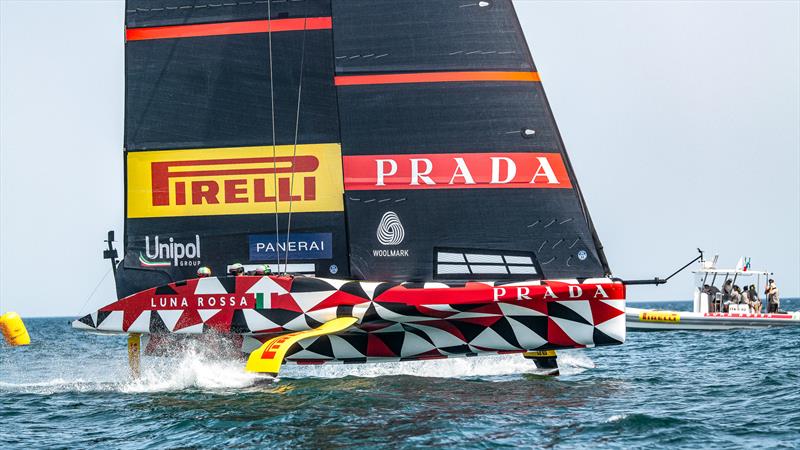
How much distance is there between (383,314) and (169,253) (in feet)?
9.76

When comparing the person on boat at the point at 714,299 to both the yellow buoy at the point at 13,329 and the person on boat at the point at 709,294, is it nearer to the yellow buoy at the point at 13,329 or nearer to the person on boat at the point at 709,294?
the person on boat at the point at 709,294

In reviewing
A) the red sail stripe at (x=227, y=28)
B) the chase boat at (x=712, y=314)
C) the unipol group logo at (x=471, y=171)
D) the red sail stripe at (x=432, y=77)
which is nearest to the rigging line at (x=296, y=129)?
the red sail stripe at (x=227, y=28)

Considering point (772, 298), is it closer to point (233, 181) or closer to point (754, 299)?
point (754, 299)

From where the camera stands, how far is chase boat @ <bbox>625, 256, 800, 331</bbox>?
78.2 ft

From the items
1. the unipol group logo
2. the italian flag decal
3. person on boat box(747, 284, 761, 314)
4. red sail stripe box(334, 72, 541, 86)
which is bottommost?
person on boat box(747, 284, 761, 314)

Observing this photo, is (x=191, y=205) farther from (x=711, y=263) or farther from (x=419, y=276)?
(x=711, y=263)

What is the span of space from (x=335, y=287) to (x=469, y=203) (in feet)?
5.76

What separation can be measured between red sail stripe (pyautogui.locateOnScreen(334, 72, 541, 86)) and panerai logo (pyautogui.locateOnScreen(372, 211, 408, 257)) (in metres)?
1.52

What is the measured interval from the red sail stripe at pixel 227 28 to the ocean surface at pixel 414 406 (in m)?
3.85

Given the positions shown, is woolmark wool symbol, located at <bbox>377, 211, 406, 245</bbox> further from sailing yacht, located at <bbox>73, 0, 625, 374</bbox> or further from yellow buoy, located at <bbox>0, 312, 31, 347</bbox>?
yellow buoy, located at <bbox>0, 312, 31, 347</bbox>

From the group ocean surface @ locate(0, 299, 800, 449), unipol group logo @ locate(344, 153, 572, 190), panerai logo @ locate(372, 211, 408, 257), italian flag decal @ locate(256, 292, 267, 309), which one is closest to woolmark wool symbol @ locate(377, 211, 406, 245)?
panerai logo @ locate(372, 211, 408, 257)

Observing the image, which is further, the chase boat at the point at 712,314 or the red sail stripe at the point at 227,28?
the chase boat at the point at 712,314

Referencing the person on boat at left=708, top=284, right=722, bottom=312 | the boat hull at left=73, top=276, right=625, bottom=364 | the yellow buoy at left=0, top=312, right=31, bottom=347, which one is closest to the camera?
the boat hull at left=73, top=276, right=625, bottom=364

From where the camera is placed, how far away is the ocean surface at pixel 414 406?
8.26m
